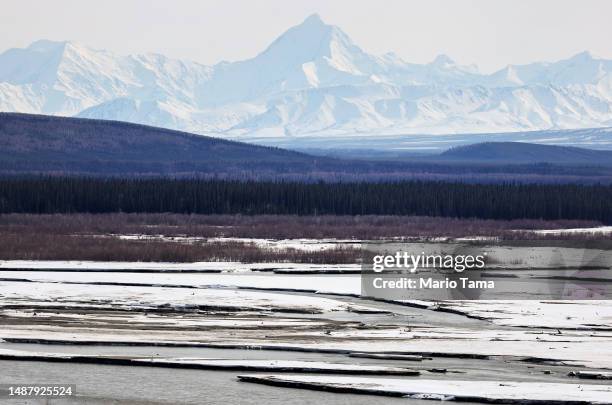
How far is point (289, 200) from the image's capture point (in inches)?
5906

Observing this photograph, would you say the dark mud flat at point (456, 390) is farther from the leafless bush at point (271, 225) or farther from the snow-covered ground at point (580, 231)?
the snow-covered ground at point (580, 231)

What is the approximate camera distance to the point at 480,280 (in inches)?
2854

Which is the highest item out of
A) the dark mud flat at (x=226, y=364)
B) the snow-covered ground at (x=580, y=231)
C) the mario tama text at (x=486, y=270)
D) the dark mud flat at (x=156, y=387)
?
the snow-covered ground at (x=580, y=231)

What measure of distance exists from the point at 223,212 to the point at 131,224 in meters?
22.8

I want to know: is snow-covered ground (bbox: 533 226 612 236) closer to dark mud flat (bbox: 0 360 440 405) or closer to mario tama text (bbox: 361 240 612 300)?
mario tama text (bbox: 361 240 612 300)

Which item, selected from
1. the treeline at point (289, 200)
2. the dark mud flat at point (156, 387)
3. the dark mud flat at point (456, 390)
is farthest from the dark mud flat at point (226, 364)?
the treeline at point (289, 200)

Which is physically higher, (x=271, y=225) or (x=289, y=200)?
(x=289, y=200)

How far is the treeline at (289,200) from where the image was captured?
144m

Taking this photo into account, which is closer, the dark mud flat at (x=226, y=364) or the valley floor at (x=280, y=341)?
the valley floor at (x=280, y=341)

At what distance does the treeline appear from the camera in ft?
472

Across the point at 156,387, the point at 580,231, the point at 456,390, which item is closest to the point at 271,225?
the point at 580,231

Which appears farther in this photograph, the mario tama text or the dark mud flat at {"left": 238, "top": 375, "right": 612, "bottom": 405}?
the mario tama text

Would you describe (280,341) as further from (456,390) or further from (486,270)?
(486,270)

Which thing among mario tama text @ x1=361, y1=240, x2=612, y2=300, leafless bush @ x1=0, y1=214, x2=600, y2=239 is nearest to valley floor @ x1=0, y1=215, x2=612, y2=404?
mario tama text @ x1=361, y1=240, x2=612, y2=300
